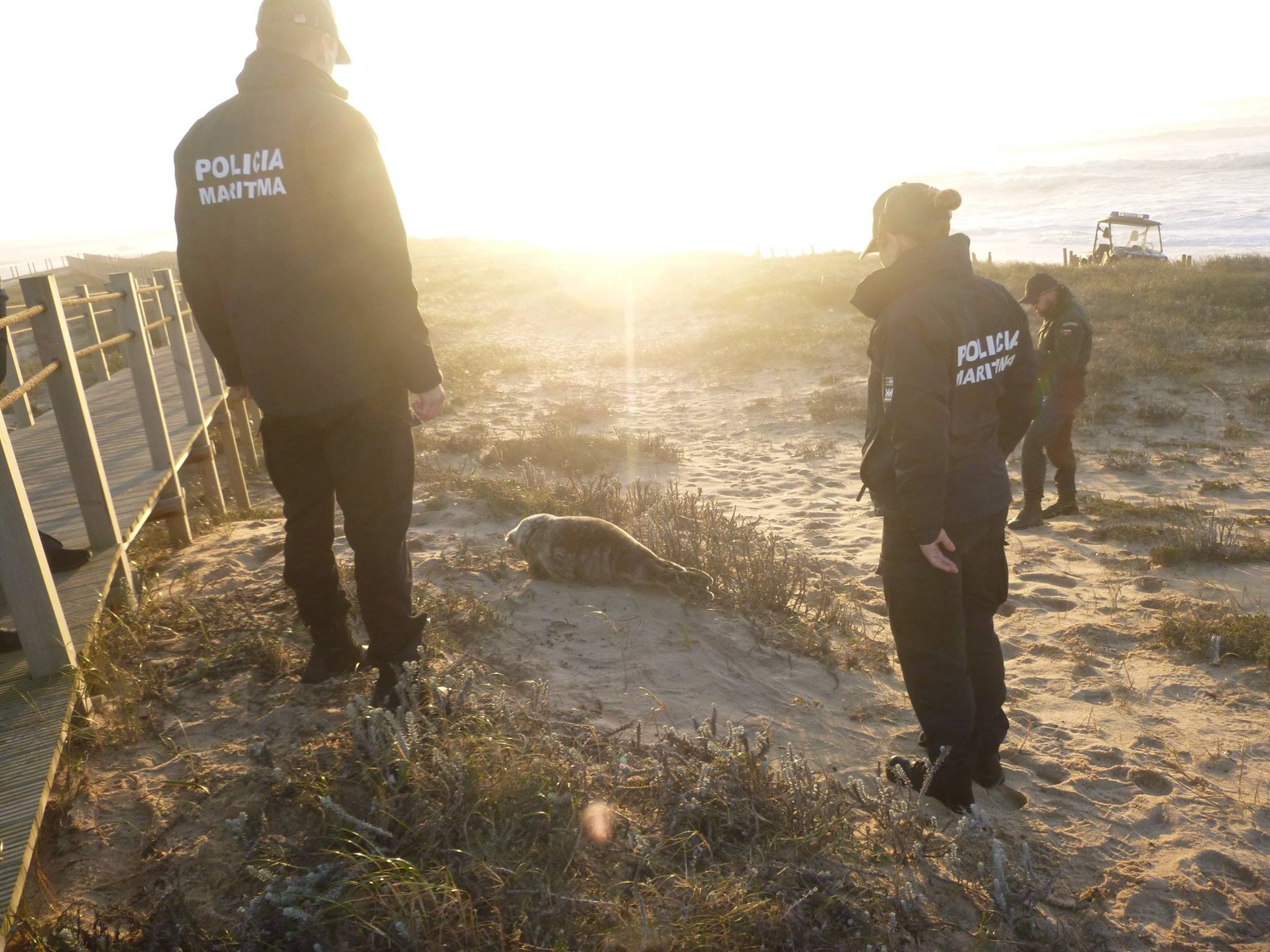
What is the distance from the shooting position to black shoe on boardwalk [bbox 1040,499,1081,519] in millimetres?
7828

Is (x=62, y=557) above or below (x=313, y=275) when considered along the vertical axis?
below

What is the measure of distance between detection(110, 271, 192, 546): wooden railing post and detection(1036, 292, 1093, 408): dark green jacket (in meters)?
6.65

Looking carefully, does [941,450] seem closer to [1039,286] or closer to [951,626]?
[951,626]

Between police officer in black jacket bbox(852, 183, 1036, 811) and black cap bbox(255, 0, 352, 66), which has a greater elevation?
black cap bbox(255, 0, 352, 66)

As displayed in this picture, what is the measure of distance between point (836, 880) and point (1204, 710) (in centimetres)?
303

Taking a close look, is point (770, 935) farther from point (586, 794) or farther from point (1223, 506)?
point (1223, 506)

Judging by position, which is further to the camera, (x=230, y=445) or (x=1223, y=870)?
(x=230, y=445)

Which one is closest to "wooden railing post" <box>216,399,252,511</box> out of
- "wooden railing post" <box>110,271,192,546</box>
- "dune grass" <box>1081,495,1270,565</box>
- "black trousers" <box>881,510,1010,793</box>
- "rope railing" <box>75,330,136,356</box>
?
"wooden railing post" <box>110,271,192,546</box>

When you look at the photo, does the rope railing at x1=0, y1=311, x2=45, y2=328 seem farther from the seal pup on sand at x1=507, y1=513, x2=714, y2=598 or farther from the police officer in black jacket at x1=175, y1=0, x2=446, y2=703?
the seal pup on sand at x1=507, y1=513, x2=714, y2=598

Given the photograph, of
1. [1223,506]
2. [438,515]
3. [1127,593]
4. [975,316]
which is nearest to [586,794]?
[975,316]

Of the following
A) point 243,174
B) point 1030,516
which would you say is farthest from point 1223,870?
point 1030,516

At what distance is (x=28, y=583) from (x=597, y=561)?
2.95m

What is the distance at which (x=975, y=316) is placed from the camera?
293cm

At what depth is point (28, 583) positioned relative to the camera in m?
2.78
